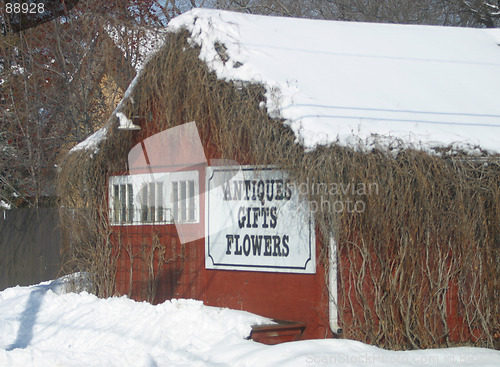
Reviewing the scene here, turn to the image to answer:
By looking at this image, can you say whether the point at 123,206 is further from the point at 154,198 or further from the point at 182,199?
the point at 182,199

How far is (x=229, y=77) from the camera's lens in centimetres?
885

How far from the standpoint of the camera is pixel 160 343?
26.9ft

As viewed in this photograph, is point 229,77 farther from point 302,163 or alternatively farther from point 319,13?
point 319,13

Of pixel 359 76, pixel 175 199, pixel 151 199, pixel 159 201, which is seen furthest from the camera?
pixel 151 199

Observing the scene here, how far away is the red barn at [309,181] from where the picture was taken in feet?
25.5

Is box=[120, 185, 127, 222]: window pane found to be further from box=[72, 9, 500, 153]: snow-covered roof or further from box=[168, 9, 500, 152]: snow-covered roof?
box=[168, 9, 500, 152]: snow-covered roof

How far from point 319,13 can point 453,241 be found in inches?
760

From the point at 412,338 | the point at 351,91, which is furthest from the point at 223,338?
the point at 351,91

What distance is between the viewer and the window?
9977 millimetres

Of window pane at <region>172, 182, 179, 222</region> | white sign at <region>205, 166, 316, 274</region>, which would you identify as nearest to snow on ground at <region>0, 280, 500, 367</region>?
white sign at <region>205, 166, 316, 274</region>

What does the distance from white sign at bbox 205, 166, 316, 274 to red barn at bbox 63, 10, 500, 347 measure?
0.08 ft

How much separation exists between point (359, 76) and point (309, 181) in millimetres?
2951

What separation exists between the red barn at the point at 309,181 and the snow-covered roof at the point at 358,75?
0.04m

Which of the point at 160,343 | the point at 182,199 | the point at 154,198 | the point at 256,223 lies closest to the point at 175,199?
the point at 182,199
